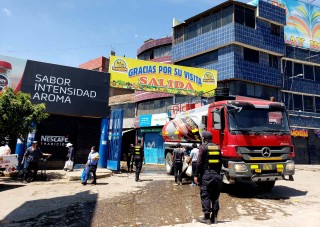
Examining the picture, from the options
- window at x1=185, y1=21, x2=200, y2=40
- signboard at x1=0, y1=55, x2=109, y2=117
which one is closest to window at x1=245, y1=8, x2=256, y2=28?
window at x1=185, y1=21, x2=200, y2=40

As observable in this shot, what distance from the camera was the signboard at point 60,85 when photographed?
14.8 meters

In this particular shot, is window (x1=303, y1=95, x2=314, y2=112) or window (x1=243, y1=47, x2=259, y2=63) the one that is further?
window (x1=303, y1=95, x2=314, y2=112)

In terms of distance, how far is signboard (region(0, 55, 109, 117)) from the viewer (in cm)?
1482

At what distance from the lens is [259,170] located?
848 centimetres

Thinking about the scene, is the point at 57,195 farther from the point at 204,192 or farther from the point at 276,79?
the point at 276,79

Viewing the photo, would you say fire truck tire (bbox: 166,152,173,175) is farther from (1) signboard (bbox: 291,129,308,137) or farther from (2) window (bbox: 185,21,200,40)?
(2) window (bbox: 185,21,200,40)

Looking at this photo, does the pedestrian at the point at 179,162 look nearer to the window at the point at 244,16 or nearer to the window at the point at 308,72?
the window at the point at 244,16

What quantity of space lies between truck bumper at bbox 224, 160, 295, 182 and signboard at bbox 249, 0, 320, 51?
22.7 metres

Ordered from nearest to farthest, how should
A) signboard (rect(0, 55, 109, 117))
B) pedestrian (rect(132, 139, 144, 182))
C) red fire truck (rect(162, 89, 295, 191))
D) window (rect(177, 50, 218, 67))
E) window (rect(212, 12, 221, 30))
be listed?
red fire truck (rect(162, 89, 295, 191)) < pedestrian (rect(132, 139, 144, 182)) < signboard (rect(0, 55, 109, 117)) < window (rect(212, 12, 221, 30)) < window (rect(177, 50, 218, 67))

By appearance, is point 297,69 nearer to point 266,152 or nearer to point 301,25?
point 301,25

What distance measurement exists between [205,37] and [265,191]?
64.8ft

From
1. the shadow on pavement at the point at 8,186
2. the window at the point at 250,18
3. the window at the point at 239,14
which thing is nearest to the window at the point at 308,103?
the window at the point at 250,18

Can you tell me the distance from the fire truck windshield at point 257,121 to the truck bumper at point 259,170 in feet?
3.56

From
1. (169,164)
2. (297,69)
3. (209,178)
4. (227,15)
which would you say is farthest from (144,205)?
(297,69)
